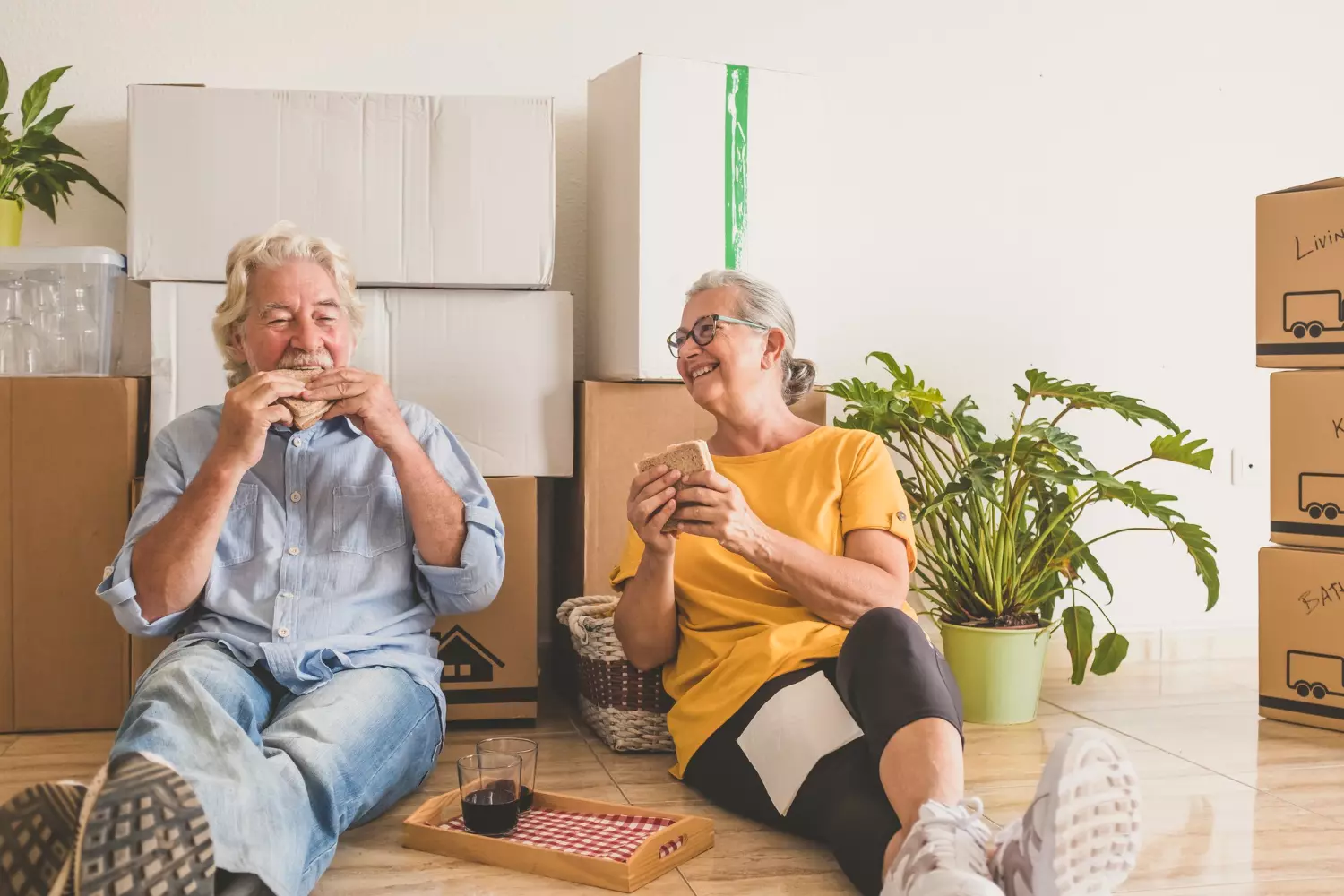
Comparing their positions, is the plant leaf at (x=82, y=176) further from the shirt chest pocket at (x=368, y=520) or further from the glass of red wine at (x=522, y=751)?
the glass of red wine at (x=522, y=751)

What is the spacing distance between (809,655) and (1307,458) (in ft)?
4.59

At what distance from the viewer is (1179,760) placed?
7.23ft

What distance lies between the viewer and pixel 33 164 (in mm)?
2354

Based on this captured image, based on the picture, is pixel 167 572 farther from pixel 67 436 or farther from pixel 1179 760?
pixel 1179 760

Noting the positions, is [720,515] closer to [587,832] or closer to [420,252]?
[587,832]

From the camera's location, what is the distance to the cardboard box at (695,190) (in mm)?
2377

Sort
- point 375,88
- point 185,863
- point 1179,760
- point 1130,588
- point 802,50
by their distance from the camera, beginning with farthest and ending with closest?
point 1130,588
point 802,50
point 375,88
point 1179,760
point 185,863

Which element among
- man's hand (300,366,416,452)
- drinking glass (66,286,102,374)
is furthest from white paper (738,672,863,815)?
drinking glass (66,286,102,374)

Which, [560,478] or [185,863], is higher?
[560,478]

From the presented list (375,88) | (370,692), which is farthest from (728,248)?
(370,692)

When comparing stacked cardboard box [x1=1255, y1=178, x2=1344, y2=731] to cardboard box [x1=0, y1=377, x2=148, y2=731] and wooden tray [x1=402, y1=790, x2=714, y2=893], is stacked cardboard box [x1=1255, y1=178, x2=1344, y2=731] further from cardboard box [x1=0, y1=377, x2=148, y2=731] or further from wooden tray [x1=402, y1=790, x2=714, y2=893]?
cardboard box [x1=0, y1=377, x2=148, y2=731]

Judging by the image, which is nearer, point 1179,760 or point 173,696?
point 173,696

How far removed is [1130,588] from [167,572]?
2.40 m

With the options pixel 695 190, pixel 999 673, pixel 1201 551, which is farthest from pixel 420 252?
pixel 1201 551
